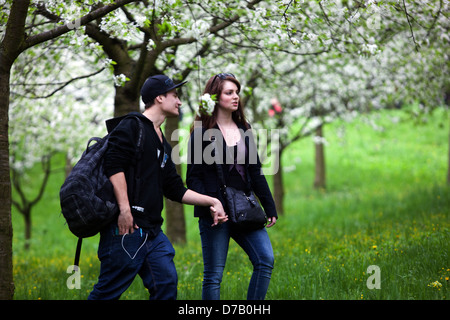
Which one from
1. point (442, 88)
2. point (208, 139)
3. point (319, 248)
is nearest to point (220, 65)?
point (319, 248)

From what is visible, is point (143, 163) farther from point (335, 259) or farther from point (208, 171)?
point (335, 259)

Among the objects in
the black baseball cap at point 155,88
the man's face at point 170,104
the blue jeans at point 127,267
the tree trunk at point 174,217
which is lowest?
the blue jeans at point 127,267

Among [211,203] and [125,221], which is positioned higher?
[211,203]

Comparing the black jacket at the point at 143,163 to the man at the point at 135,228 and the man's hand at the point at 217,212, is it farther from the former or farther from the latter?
the man's hand at the point at 217,212

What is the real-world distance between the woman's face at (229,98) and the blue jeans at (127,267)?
4.82ft

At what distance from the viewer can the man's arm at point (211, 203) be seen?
3.72 meters

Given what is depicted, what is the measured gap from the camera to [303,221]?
38.1ft

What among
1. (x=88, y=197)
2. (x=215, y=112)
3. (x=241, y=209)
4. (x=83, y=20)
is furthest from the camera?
(x=215, y=112)

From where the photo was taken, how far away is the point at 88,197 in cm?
315

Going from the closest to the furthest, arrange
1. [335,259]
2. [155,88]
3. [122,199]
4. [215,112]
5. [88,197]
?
[88,197], [122,199], [155,88], [215,112], [335,259]

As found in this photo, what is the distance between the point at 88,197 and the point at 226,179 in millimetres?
1290

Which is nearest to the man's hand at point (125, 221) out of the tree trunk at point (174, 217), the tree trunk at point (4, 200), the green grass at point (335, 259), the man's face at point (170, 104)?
the man's face at point (170, 104)

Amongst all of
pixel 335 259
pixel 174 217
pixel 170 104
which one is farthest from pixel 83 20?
pixel 174 217

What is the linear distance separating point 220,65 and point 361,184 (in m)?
13.3
